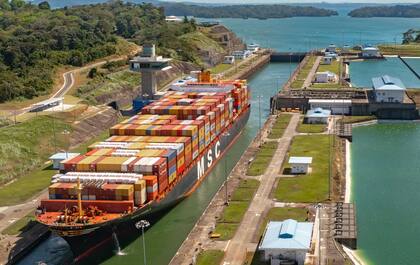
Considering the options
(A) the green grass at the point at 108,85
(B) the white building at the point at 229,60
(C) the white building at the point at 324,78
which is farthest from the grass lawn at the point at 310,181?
(B) the white building at the point at 229,60

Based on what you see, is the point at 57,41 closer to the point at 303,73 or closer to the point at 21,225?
the point at 303,73

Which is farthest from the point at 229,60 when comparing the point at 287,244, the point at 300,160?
the point at 287,244

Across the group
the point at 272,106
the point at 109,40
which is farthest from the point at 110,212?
the point at 109,40

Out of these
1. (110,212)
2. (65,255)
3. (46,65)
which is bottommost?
(65,255)

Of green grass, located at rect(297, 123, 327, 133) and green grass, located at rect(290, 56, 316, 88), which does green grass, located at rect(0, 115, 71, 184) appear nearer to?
green grass, located at rect(297, 123, 327, 133)

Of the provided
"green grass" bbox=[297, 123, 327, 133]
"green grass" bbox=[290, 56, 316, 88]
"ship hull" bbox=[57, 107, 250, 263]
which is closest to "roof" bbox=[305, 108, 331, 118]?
"green grass" bbox=[297, 123, 327, 133]

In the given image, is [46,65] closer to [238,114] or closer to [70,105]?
[70,105]
